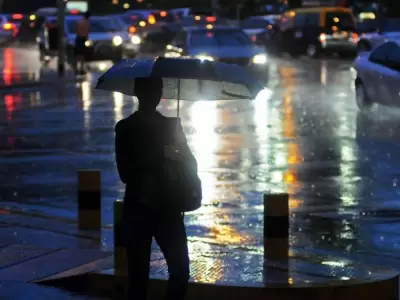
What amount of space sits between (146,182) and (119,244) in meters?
2.53

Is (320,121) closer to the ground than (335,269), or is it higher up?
closer to the ground

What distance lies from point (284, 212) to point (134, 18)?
4356 centimetres

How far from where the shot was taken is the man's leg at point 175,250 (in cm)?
580

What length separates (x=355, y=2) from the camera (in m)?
56.2

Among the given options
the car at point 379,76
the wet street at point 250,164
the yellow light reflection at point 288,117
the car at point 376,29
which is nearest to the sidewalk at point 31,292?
the wet street at point 250,164

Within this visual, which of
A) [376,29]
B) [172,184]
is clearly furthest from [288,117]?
[376,29]

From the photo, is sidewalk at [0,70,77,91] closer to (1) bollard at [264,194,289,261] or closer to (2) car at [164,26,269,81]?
(2) car at [164,26,269,81]

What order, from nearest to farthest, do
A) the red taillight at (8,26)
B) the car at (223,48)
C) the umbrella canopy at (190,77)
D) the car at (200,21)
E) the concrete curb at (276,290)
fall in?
the umbrella canopy at (190,77) < the concrete curb at (276,290) < the car at (223,48) < the car at (200,21) < the red taillight at (8,26)

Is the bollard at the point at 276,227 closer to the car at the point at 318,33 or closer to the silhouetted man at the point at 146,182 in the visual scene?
the silhouetted man at the point at 146,182

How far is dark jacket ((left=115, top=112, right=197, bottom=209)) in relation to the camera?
5.68 meters

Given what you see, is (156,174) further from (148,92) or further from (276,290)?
(276,290)

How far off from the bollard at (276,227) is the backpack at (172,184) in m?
2.61

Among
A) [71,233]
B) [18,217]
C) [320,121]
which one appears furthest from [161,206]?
[320,121]

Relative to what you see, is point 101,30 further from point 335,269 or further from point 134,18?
point 335,269
